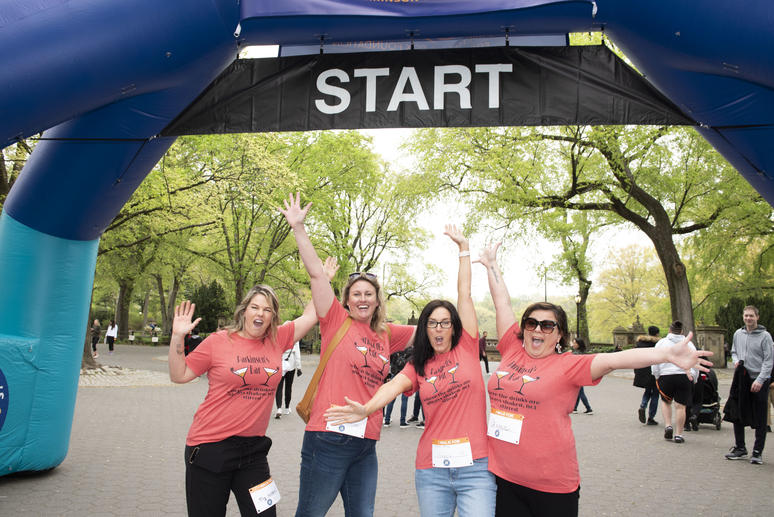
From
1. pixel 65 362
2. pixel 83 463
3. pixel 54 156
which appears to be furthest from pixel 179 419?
pixel 54 156

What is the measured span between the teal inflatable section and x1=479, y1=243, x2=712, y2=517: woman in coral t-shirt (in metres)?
4.64

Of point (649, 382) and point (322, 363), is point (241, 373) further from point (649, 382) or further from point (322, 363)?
point (649, 382)

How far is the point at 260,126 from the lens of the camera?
5160 millimetres

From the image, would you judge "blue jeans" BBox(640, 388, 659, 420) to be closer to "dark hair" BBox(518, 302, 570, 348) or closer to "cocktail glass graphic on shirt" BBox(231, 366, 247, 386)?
"dark hair" BBox(518, 302, 570, 348)

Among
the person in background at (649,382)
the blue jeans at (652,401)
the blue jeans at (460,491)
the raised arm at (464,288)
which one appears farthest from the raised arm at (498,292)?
the blue jeans at (652,401)

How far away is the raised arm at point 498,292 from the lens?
3824 mm

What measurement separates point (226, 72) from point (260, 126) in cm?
59

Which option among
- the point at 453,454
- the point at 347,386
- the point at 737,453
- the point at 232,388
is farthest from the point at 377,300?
the point at 737,453

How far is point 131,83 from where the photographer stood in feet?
13.3

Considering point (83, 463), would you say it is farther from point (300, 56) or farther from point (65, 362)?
point (300, 56)

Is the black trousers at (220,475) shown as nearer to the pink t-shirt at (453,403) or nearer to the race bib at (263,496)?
the race bib at (263,496)

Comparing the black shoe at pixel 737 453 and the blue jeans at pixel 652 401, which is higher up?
the blue jeans at pixel 652 401

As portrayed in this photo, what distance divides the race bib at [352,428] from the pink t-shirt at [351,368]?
0.12 ft

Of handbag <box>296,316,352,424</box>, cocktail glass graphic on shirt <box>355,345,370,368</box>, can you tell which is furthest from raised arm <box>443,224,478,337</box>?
handbag <box>296,316,352,424</box>
